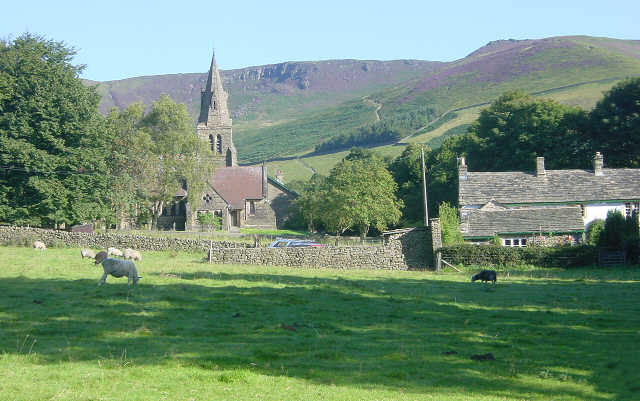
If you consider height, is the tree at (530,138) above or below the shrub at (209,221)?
above

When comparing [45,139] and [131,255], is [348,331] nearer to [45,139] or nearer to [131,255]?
[131,255]

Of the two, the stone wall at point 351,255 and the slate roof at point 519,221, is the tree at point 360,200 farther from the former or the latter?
the stone wall at point 351,255

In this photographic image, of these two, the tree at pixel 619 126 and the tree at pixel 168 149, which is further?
the tree at pixel 168 149

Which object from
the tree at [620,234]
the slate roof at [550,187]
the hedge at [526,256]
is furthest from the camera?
the slate roof at [550,187]

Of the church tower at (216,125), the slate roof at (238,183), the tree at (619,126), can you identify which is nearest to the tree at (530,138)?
the tree at (619,126)

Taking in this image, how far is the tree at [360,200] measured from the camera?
6775 cm

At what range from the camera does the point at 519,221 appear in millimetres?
46594

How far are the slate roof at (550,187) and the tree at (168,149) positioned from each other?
31280mm

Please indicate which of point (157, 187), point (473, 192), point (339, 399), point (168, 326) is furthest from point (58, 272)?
point (157, 187)

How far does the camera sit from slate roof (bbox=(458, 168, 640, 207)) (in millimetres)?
53969

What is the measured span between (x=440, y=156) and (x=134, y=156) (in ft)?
128

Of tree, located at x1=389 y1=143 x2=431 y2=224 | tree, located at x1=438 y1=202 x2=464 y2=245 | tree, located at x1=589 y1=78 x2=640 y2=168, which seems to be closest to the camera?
tree, located at x1=438 y1=202 x2=464 y2=245

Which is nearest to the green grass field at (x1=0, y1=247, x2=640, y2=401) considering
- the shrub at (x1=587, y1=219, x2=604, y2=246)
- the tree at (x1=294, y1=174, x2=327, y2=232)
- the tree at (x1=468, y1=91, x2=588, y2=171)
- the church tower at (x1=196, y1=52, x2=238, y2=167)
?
the shrub at (x1=587, y1=219, x2=604, y2=246)

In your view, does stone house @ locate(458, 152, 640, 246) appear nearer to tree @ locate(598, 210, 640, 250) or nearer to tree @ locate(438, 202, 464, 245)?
tree @ locate(438, 202, 464, 245)
